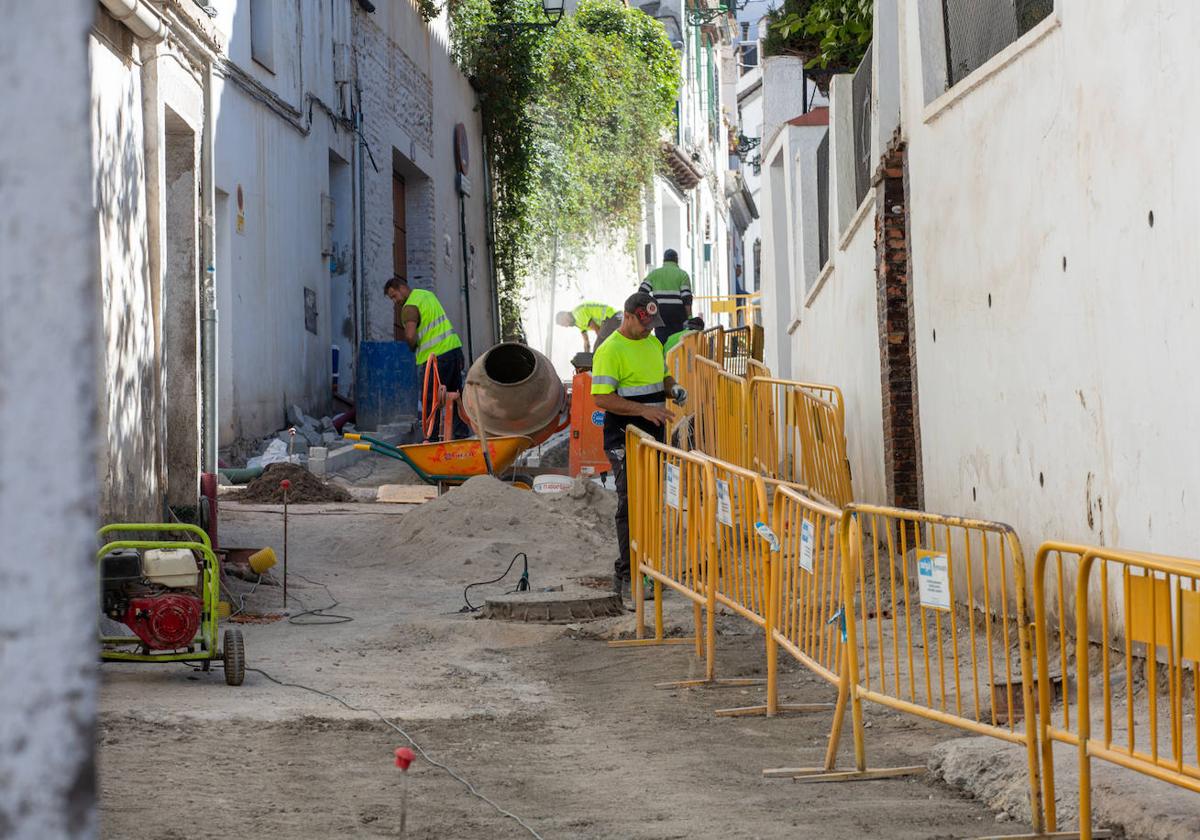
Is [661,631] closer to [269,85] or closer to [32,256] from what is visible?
[32,256]

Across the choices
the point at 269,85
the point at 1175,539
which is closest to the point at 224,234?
A: the point at 269,85

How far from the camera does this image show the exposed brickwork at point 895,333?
34.0 ft

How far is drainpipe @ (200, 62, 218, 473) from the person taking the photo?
10906 mm

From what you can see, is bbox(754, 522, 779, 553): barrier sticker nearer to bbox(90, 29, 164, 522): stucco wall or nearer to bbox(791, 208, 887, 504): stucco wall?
bbox(90, 29, 164, 522): stucco wall

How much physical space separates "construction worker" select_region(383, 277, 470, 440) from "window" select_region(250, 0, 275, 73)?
3.10 metres

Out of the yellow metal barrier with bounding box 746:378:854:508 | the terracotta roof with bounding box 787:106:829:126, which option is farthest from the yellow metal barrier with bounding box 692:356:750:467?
the terracotta roof with bounding box 787:106:829:126

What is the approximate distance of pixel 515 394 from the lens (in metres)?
15.8

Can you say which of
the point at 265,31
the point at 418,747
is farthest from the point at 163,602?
the point at 265,31

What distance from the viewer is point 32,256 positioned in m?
1.20

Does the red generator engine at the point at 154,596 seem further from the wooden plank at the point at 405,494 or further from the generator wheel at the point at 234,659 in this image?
the wooden plank at the point at 405,494

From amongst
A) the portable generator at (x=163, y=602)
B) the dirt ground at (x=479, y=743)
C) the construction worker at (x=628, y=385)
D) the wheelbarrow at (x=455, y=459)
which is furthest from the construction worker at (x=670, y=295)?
the portable generator at (x=163, y=602)

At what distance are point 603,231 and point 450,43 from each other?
6099mm

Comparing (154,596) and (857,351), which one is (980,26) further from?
(154,596)

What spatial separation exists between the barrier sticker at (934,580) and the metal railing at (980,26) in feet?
11.1
